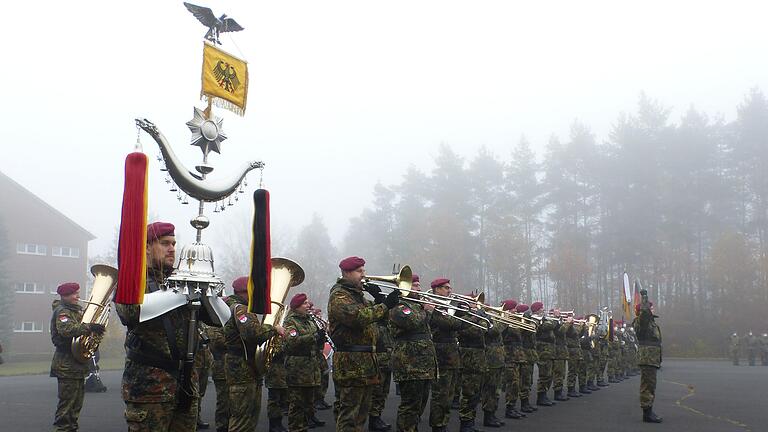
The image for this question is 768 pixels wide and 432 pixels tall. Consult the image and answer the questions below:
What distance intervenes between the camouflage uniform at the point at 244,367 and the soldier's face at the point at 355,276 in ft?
3.71

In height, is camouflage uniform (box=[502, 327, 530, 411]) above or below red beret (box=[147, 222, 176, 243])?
below

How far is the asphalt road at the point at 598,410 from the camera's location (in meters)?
11.5

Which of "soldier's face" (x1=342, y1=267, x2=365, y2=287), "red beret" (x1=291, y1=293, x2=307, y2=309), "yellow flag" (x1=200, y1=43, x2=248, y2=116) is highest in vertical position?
"yellow flag" (x1=200, y1=43, x2=248, y2=116)

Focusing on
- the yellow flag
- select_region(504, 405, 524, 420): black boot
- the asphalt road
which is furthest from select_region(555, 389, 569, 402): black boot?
the yellow flag

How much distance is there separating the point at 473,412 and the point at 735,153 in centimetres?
4925

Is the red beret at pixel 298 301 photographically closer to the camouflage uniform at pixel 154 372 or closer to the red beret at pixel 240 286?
the red beret at pixel 240 286

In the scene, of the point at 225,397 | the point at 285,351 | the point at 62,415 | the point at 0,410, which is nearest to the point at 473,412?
the point at 285,351

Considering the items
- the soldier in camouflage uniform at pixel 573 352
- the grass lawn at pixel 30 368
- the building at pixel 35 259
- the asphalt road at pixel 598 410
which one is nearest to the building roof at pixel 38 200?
the building at pixel 35 259

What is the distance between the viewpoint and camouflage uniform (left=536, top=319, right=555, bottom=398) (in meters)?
14.4

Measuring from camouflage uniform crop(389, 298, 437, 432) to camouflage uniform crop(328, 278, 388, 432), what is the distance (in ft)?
3.07

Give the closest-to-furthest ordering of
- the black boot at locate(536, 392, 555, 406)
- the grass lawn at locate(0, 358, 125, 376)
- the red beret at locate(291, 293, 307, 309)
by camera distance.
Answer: the red beret at locate(291, 293, 307, 309) → the black boot at locate(536, 392, 555, 406) → the grass lawn at locate(0, 358, 125, 376)

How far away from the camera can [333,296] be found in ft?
25.4

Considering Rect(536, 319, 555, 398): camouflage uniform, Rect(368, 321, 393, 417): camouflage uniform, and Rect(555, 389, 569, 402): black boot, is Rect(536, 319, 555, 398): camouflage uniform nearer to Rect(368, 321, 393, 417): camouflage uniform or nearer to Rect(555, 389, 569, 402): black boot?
Rect(555, 389, 569, 402): black boot

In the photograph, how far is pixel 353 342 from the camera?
7785 millimetres
